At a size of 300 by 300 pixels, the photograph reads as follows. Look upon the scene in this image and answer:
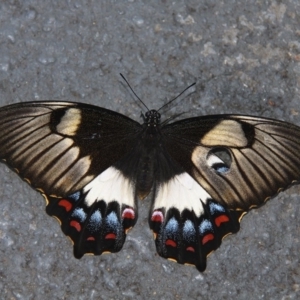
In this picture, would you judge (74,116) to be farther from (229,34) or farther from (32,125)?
(229,34)

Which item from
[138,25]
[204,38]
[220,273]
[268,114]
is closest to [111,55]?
[138,25]

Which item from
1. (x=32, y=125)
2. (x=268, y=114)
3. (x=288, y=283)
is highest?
(x=32, y=125)

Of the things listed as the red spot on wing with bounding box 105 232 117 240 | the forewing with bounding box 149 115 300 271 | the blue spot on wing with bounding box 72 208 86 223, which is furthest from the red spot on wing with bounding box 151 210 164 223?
the blue spot on wing with bounding box 72 208 86 223

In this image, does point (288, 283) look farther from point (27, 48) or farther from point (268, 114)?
point (27, 48)

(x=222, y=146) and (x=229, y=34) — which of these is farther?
(x=229, y=34)

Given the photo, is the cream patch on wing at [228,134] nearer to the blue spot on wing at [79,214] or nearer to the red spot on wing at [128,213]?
the red spot on wing at [128,213]

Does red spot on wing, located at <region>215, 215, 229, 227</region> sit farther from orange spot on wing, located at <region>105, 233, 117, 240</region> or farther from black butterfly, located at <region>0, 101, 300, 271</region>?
orange spot on wing, located at <region>105, 233, 117, 240</region>

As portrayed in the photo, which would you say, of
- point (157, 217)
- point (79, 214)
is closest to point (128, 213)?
point (157, 217)

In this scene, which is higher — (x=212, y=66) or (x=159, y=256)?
(x=212, y=66)
